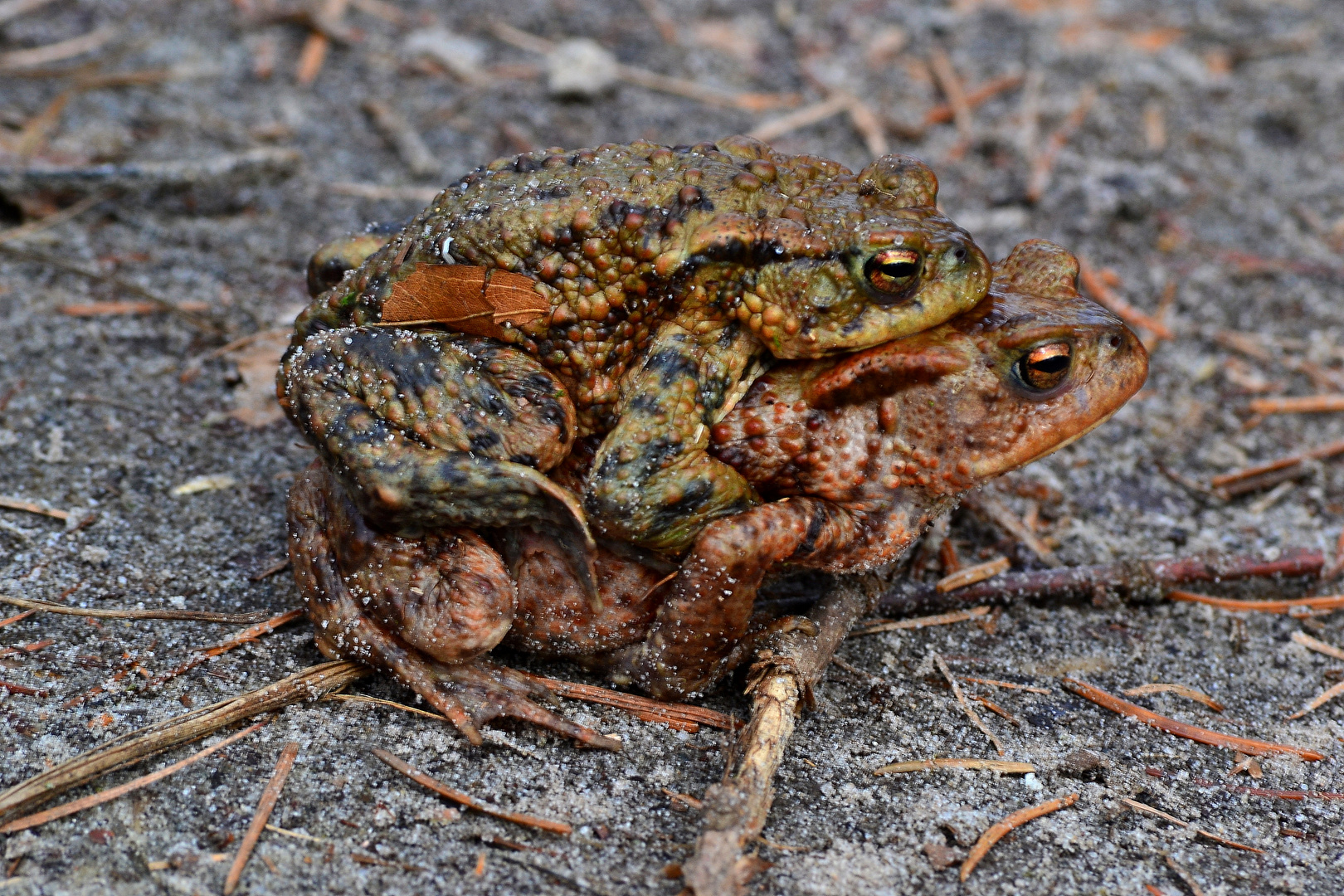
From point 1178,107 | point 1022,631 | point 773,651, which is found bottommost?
point 1022,631

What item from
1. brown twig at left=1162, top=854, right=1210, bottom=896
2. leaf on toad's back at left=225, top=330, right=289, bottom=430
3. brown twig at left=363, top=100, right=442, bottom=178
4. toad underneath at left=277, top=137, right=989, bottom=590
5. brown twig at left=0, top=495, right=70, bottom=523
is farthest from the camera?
brown twig at left=363, top=100, right=442, bottom=178

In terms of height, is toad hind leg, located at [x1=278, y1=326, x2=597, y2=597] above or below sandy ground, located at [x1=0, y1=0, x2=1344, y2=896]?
above

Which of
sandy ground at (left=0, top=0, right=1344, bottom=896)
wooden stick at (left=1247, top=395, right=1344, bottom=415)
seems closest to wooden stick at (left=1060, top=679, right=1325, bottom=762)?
sandy ground at (left=0, top=0, right=1344, bottom=896)

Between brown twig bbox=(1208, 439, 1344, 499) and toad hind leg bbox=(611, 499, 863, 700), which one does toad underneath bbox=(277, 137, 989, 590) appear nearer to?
toad hind leg bbox=(611, 499, 863, 700)

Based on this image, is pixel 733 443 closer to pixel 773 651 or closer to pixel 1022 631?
pixel 773 651

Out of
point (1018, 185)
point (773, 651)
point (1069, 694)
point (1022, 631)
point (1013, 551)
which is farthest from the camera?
point (1018, 185)

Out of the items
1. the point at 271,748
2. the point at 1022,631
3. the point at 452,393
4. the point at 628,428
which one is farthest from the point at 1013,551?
the point at 271,748
